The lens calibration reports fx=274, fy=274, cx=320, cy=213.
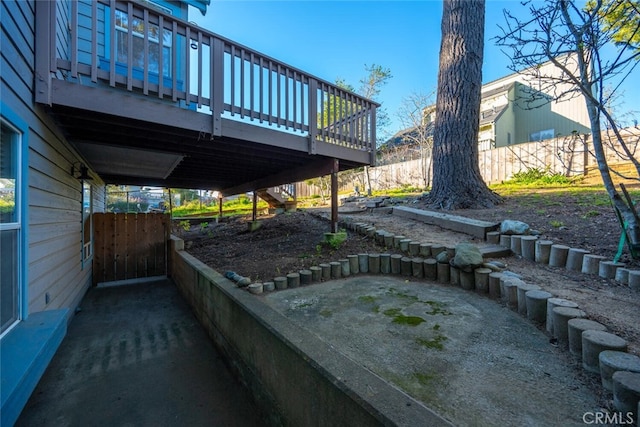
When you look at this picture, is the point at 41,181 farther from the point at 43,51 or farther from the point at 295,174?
the point at 295,174

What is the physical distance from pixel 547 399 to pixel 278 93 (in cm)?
403

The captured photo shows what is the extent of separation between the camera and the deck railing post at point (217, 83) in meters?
3.31

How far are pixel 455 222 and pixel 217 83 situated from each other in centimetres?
399

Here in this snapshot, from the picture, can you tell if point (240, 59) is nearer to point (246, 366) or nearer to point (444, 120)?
point (246, 366)

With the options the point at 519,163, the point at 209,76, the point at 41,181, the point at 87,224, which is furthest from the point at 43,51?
the point at 519,163

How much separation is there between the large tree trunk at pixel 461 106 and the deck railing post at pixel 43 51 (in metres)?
5.94

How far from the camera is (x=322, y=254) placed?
424cm

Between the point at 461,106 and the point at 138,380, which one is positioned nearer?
the point at 138,380

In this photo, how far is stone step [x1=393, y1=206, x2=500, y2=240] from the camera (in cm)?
392

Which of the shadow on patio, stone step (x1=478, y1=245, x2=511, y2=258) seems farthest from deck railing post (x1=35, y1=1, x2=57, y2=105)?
stone step (x1=478, y1=245, x2=511, y2=258)

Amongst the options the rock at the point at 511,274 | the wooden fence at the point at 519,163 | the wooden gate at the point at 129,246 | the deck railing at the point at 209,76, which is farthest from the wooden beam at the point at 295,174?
the wooden fence at the point at 519,163

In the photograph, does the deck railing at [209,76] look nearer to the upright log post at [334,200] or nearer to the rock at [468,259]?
the upright log post at [334,200]

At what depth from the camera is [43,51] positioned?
2.35 meters

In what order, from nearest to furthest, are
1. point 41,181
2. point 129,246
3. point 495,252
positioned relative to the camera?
point 41,181 < point 495,252 < point 129,246
